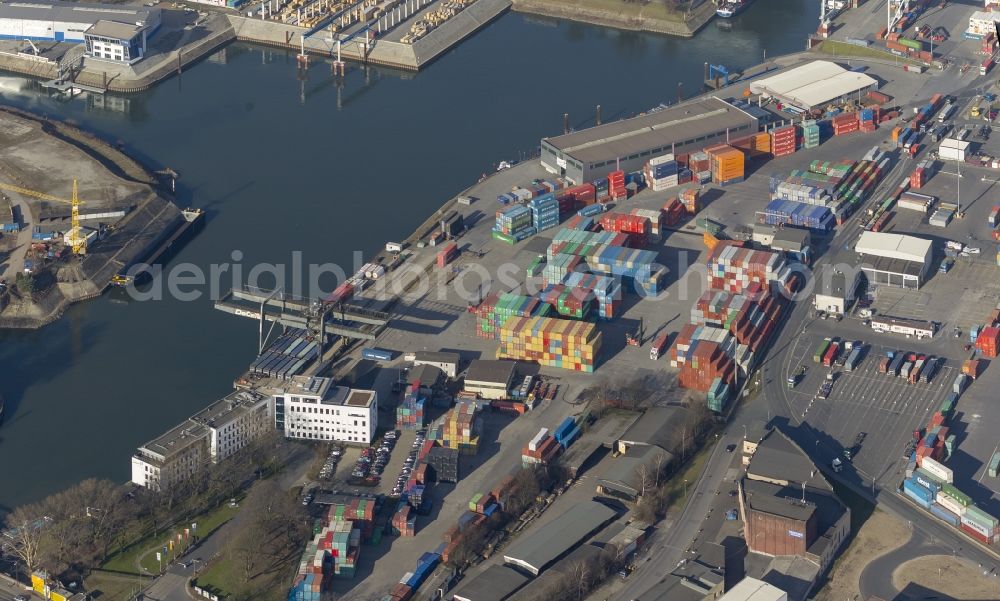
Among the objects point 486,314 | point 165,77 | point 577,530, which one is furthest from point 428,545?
point 165,77

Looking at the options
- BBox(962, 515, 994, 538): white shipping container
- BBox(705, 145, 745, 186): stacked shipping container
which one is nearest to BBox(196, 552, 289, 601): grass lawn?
BBox(962, 515, 994, 538): white shipping container

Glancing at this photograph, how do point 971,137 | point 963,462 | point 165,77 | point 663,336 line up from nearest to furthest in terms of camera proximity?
point 963,462 → point 663,336 → point 971,137 → point 165,77

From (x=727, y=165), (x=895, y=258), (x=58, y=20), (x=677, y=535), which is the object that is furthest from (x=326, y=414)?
(x=58, y=20)

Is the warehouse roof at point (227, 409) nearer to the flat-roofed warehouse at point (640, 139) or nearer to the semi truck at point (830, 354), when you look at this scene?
the semi truck at point (830, 354)

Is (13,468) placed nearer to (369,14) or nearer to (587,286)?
(587,286)

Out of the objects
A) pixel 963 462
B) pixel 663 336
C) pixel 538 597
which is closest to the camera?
pixel 538 597

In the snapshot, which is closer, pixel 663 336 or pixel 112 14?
pixel 663 336
